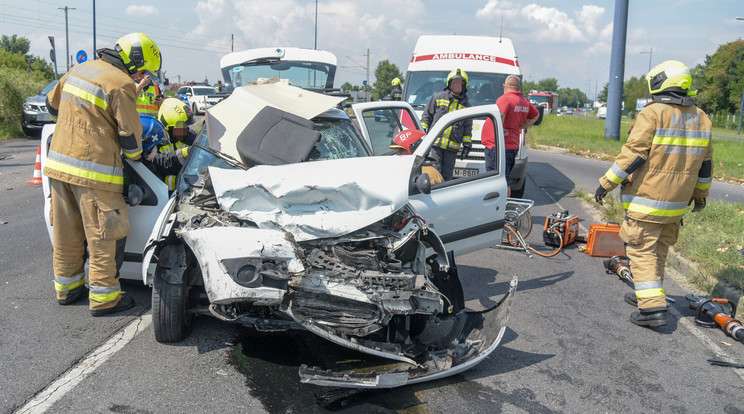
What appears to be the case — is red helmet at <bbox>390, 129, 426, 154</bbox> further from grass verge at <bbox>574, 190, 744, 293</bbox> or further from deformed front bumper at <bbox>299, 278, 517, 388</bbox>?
grass verge at <bbox>574, 190, 744, 293</bbox>

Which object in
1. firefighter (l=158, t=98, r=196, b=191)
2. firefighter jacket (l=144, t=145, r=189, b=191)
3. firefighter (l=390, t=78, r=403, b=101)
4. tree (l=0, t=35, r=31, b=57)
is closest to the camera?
firefighter jacket (l=144, t=145, r=189, b=191)

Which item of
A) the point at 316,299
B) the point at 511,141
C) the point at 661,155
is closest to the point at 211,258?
the point at 316,299

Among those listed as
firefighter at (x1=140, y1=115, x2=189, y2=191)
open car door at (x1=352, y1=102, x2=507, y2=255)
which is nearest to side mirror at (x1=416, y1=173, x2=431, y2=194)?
open car door at (x1=352, y1=102, x2=507, y2=255)

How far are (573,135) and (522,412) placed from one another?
21.6m

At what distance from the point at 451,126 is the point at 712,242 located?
3.51 metres

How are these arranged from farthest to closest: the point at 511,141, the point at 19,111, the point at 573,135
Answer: the point at 573,135 < the point at 19,111 < the point at 511,141

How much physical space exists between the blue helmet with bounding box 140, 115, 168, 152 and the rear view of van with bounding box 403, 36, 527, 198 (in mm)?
5849

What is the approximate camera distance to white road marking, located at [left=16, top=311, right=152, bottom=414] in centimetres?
317

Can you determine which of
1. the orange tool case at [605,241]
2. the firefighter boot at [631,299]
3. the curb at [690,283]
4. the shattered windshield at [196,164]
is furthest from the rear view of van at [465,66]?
the shattered windshield at [196,164]

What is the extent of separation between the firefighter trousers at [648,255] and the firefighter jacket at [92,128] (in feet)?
14.4

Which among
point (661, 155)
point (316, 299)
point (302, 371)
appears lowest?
point (302, 371)

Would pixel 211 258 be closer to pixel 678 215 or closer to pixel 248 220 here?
pixel 248 220

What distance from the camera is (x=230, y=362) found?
3797mm

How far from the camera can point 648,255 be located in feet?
16.0
